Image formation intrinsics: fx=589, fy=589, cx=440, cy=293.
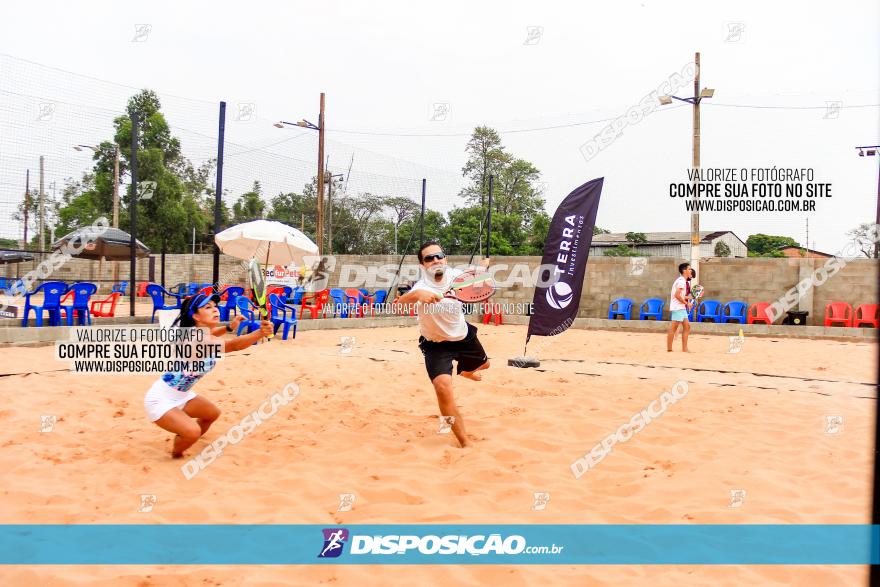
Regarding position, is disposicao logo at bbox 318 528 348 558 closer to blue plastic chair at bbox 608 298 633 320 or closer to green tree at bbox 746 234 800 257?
blue plastic chair at bbox 608 298 633 320

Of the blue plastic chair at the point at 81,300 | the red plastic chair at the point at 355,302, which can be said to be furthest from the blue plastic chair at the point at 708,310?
the blue plastic chair at the point at 81,300

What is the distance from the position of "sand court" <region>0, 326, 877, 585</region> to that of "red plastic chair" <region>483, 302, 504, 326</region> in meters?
7.95

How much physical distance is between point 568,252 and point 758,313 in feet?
28.7

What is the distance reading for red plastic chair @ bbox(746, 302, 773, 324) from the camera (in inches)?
549

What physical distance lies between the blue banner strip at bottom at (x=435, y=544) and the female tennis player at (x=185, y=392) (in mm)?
1141

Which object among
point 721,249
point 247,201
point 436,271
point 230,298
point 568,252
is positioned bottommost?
point 230,298

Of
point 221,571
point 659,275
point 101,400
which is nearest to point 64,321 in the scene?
point 101,400

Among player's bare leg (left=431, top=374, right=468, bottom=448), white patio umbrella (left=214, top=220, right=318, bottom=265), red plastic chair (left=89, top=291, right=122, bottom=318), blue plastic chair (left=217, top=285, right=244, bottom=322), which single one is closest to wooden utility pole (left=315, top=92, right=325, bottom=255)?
white patio umbrella (left=214, top=220, right=318, bottom=265)

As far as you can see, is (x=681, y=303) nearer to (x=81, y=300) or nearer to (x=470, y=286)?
(x=470, y=286)

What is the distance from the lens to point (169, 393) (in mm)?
4051

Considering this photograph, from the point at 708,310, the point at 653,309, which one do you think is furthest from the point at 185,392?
the point at 708,310

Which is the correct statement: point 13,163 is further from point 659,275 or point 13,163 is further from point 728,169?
point 728,169

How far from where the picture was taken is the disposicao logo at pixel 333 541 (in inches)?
→ 104

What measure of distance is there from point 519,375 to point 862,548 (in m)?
4.50
